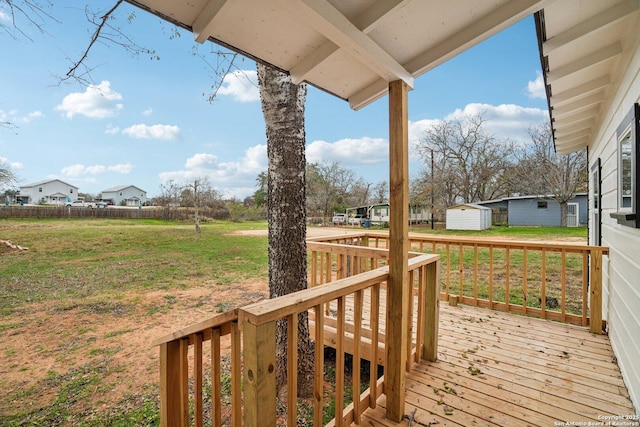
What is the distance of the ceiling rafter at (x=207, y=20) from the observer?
3.52 feet

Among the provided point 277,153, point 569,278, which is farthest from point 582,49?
point 569,278

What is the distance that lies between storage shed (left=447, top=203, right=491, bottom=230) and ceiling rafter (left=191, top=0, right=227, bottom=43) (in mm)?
17927

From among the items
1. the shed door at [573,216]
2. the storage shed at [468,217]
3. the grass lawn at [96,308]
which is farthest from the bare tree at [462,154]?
the grass lawn at [96,308]

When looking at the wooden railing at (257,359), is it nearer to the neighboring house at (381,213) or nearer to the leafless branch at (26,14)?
the leafless branch at (26,14)

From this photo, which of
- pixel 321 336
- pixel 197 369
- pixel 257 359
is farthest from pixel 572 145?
pixel 197 369

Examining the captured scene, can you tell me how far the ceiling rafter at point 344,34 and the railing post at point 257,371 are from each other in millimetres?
1196

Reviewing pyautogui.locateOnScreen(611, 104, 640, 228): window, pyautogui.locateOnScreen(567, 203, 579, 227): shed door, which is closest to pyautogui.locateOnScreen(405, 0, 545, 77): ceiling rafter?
pyautogui.locateOnScreen(611, 104, 640, 228): window

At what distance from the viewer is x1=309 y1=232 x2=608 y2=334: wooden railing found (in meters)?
3.10

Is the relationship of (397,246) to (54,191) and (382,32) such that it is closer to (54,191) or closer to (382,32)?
(382,32)

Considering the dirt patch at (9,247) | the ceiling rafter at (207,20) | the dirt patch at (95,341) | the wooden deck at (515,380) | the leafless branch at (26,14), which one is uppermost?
the leafless branch at (26,14)

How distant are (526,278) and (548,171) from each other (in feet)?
57.7

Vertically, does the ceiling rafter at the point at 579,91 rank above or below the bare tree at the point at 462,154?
below

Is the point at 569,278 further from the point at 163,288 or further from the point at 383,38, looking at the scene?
the point at 163,288

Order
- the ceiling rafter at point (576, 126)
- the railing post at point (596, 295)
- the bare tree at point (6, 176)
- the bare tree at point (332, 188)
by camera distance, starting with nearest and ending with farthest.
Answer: the railing post at point (596, 295) → the ceiling rafter at point (576, 126) → the bare tree at point (6, 176) → the bare tree at point (332, 188)
